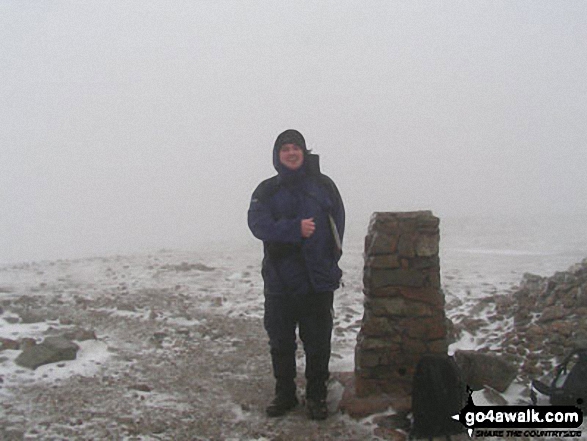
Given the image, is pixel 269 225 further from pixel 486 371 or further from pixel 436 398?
pixel 486 371

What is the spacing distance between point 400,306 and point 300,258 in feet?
3.81

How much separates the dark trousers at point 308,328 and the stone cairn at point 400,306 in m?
0.51

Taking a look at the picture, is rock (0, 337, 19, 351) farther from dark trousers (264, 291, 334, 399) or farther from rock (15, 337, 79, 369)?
dark trousers (264, 291, 334, 399)

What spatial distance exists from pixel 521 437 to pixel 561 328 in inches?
85.0

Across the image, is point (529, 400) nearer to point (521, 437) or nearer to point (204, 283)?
point (521, 437)

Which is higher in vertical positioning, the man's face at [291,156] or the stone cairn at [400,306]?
the man's face at [291,156]

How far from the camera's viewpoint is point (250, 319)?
834 centimetres

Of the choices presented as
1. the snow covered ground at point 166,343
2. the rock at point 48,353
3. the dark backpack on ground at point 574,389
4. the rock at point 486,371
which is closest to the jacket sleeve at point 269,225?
the snow covered ground at point 166,343

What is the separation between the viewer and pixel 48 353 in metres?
5.71

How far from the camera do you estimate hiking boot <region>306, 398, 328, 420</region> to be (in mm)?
4512

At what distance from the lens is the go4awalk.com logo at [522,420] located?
4109mm

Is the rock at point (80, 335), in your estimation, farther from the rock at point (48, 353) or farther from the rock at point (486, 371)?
the rock at point (486, 371)

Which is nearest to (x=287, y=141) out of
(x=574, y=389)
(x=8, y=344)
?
(x=574, y=389)

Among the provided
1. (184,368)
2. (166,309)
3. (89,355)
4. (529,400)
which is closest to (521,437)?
(529,400)
